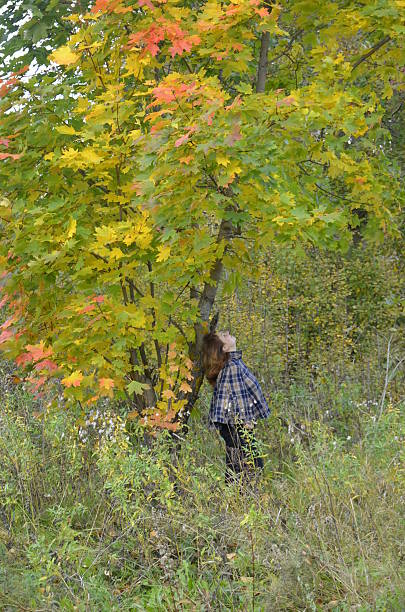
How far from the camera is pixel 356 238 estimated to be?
39.9ft

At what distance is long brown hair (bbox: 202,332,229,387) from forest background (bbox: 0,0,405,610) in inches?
4.1

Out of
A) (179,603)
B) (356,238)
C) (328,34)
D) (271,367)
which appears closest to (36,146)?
(328,34)

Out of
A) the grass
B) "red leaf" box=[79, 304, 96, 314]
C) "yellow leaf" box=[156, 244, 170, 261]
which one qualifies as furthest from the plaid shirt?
"red leaf" box=[79, 304, 96, 314]

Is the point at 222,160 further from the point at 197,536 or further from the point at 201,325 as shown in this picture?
the point at 197,536

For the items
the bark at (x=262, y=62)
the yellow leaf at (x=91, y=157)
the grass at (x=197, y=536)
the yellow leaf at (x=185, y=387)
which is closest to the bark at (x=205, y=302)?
the bark at (x=262, y=62)

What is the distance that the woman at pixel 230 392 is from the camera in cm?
496

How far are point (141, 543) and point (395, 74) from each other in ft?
12.9

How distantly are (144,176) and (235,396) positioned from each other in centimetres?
169

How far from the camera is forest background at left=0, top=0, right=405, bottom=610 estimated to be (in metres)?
3.50

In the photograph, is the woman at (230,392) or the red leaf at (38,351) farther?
the woman at (230,392)

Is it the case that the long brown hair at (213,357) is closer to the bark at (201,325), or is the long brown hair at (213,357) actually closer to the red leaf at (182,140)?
the bark at (201,325)

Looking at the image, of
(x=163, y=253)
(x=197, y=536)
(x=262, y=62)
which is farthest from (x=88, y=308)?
(x=262, y=62)

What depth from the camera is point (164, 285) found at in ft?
19.4

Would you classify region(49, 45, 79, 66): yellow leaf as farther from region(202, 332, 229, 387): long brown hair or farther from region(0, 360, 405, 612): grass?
region(0, 360, 405, 612): grass
